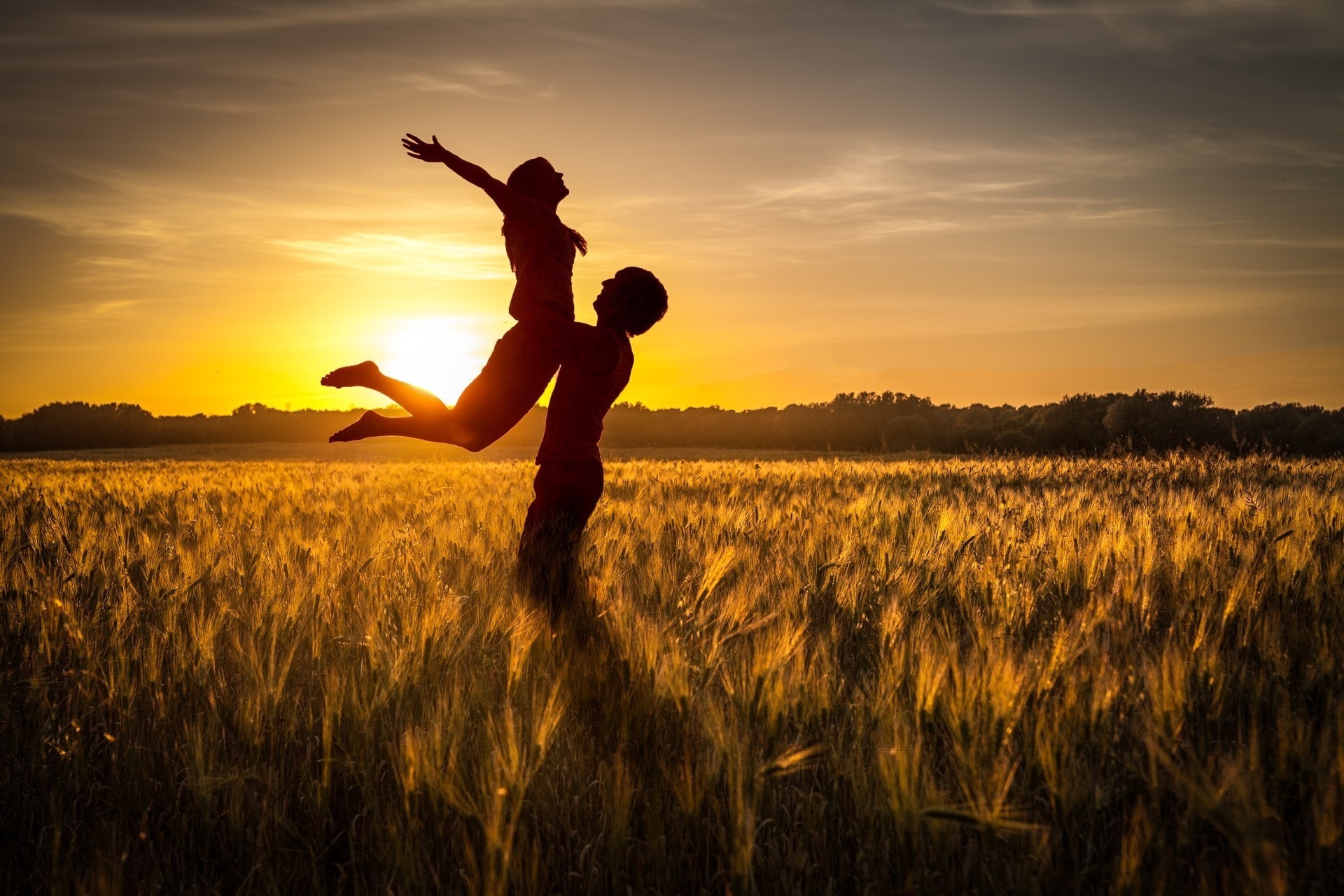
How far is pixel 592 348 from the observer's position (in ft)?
12.0

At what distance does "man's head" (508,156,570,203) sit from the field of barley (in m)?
1.89

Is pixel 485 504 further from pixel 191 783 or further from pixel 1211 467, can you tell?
pixel 1211 467

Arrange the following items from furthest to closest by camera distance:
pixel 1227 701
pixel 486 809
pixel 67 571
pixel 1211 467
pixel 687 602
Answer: pixel 1211 467 < pixel 67 571 < pixel 687 602 < pixel 1227 701 < pixel 486 809

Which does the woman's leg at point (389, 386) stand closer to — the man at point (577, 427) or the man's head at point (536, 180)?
the man at point (577, 427)

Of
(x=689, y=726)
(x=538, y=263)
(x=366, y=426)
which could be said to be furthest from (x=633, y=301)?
(x=689, y=726)

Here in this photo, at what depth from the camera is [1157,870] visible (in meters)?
1.48

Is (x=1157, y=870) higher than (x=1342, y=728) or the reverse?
the reverse

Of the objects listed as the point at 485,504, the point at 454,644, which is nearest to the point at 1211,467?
the point at 485,504

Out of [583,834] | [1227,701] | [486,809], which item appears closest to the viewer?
[486,809]

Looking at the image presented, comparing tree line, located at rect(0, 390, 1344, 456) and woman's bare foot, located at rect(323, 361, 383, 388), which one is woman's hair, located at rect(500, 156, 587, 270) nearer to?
woman's bare foot, located at rect(323, 361, 383, 388)

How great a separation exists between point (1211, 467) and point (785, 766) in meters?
11.7

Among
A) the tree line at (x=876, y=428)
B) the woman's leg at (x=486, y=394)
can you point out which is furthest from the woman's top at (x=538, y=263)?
the tree line at (x=876, y=428)

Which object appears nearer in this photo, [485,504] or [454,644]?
[454,644]

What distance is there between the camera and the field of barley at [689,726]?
5.38 ft
